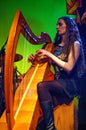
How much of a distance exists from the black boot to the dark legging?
33 mm

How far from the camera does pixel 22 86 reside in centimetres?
196

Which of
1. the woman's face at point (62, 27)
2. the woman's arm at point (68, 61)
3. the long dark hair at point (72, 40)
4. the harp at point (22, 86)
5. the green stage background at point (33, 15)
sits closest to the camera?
the harp at point (22, 86)

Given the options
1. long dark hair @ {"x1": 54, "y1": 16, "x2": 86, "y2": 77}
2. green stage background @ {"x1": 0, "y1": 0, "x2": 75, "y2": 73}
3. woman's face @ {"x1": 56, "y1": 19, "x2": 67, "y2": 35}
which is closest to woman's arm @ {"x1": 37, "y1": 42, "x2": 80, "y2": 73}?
long dark hair @ {"x1": 54, "y1": 16, "x2": 86, "y2": 77}

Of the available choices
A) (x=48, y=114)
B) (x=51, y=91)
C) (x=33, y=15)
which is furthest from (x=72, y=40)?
(x=33, y=15)

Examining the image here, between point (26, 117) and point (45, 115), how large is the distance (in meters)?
0.22

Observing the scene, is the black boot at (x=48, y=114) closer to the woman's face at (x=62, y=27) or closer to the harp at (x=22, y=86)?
the harp at (x=22, y=86)

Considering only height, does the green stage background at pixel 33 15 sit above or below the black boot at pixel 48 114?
above

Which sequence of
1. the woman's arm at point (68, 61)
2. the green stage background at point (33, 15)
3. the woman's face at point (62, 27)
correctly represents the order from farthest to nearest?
the green stage background at point (33, 15)
the woman's face at point (62, 27)
the woman's arm at point (68, 61)

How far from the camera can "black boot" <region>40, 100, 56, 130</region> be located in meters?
1.74

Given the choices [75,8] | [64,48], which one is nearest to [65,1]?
[75,8]

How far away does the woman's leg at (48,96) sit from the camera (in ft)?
5.74

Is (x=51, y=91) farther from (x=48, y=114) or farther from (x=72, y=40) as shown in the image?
(x=72, y=40)

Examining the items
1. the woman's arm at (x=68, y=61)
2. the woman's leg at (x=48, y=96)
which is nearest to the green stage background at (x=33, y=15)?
the woman's arm at (x=68, y=61)

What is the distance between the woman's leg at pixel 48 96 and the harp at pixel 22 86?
4cm
